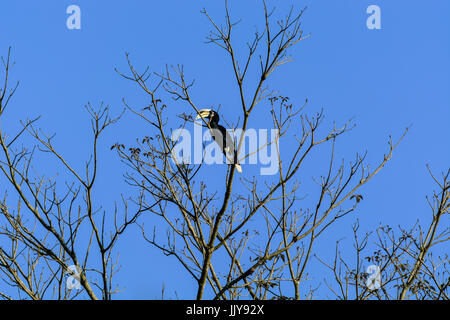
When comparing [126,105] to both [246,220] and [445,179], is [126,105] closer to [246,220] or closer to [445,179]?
[246,220]

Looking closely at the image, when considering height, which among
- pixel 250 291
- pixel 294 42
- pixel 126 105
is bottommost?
pixel 250 291

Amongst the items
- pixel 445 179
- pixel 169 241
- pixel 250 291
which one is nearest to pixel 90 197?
pixel 169 241

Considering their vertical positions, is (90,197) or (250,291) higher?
(90,197)

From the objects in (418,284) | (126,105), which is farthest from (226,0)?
(418,284)

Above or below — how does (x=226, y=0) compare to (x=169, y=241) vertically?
above

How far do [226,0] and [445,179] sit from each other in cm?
294
